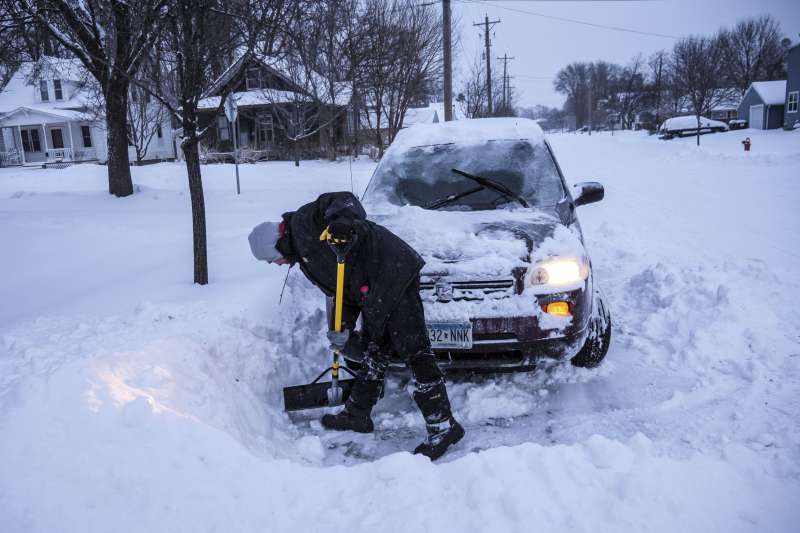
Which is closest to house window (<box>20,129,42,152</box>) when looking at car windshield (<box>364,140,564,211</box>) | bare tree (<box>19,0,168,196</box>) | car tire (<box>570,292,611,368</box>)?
bare tree (<box>19,0,168,196</box>)

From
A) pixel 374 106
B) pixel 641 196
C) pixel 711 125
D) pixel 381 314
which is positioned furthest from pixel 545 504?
pixel 711 125

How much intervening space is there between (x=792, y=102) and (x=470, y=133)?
44.4 meters

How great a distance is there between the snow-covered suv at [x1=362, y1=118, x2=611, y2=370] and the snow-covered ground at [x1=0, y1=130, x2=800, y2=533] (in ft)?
1.49

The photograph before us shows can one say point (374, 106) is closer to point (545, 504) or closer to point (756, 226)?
point (756, 226)

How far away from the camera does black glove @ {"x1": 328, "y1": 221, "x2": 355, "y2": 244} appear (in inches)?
107

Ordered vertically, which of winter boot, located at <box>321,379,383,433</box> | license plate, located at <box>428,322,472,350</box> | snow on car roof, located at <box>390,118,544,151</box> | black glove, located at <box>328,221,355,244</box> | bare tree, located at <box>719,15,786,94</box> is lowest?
winter boot, located at <box>321,379,383,433</box>

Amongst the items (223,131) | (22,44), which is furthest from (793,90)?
(22,44)

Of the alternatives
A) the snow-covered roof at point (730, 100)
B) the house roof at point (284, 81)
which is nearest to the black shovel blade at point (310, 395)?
the house roof at point (284, 81)

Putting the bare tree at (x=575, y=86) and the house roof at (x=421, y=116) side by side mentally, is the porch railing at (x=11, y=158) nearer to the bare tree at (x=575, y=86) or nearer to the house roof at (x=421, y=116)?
the house roof at (x=421, y=116)

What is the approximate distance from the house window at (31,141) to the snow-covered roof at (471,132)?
4293 cm

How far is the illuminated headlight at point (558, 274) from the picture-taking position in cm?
340

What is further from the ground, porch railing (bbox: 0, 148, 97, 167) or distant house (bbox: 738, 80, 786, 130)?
distant house (bbox: 738, 80, 786, 130)

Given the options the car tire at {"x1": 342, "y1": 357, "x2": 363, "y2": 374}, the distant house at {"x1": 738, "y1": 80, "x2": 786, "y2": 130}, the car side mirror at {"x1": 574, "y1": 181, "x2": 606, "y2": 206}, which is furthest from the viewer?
the distant house at {"x1": 738, "y1": 80, "x2": 786, "y2": 130}

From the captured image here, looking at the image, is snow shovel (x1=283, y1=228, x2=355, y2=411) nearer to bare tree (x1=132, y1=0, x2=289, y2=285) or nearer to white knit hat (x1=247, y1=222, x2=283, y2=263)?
white knit hat (x1=247, y1=222, x2=283, y2=263)
